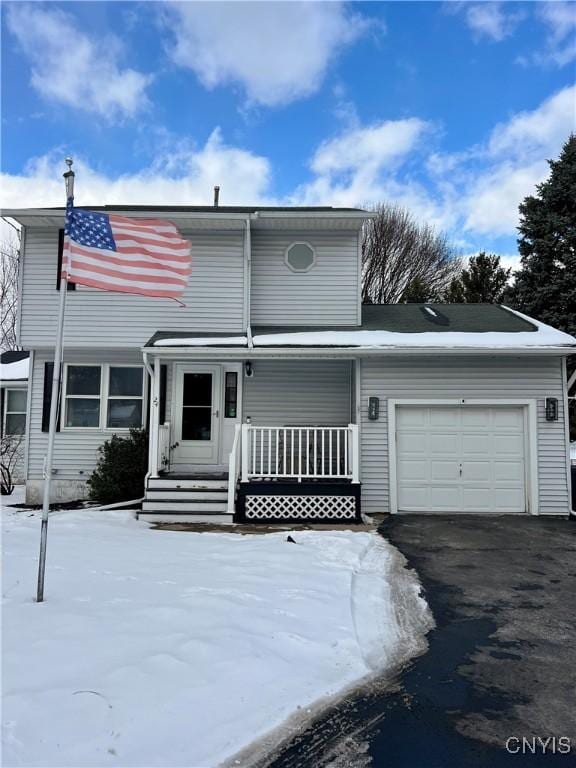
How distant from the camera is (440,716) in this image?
110 inches

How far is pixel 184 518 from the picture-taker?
8.11 metres

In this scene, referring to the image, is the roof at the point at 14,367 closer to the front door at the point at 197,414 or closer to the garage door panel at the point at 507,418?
the front door at the point at 197,414

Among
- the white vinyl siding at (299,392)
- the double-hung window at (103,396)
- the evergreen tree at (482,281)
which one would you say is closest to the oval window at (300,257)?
the white vinyl siding at (299,392)

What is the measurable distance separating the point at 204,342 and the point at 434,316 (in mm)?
5108

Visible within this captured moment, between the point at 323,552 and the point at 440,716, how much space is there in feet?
11.4

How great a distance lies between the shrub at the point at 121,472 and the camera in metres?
9.11

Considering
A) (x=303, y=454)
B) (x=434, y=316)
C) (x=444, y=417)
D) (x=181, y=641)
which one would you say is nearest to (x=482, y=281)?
(x=434, y=316)

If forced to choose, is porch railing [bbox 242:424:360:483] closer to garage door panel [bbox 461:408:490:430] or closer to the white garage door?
the white garage door

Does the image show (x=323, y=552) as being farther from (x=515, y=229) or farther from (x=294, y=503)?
(x=515, y=229)

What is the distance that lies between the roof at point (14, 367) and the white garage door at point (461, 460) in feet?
32.3

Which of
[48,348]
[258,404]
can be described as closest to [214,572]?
[258,404]

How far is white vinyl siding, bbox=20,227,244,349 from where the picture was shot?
966 cm

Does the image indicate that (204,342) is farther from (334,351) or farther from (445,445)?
(445,445)

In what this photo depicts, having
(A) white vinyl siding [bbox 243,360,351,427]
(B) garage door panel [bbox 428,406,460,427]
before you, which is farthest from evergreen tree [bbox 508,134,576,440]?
(A) white vinyl siding [bbox 243,360,351,427]
